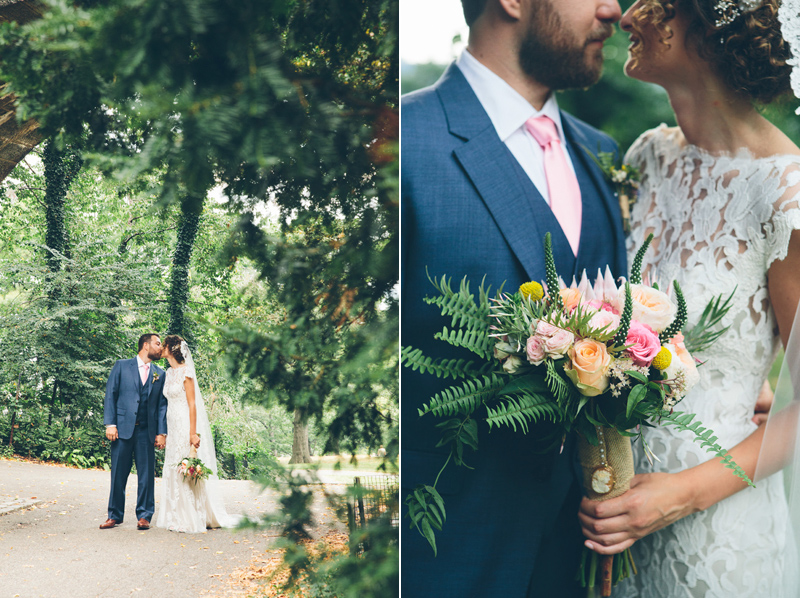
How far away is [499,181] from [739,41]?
111 cm

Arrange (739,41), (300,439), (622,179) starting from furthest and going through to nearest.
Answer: (622,179) < (739,41) < (300,439)

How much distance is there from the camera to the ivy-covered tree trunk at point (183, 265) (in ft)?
5.04

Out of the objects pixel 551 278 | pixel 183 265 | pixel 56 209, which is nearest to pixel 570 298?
pixel 551 278

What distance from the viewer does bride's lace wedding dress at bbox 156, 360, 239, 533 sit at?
1.50m

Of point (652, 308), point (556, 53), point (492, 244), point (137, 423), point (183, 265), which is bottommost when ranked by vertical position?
point (137, 423)

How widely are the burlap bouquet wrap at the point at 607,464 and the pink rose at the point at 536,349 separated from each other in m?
0.37

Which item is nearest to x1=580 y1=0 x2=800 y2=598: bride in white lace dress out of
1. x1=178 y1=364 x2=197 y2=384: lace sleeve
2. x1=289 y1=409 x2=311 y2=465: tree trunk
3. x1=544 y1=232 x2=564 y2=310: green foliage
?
x1=544 y1=232 x2=564 y2=310: green foliage

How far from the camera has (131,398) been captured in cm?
149

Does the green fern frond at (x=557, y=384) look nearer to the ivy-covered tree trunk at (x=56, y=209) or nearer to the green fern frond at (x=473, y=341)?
the green fern frond at (x=473, y=341)

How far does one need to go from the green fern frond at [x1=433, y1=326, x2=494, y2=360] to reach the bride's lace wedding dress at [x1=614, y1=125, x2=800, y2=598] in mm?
725

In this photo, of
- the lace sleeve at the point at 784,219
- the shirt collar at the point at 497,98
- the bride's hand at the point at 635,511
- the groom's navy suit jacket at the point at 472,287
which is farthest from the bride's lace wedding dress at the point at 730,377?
the shirt collar at the point at 497,98

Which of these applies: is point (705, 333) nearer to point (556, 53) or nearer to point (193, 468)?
point (556, 53)

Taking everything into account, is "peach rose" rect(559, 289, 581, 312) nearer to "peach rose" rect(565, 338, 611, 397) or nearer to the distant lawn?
"peach rose" rect(565, 338, 611, 397)

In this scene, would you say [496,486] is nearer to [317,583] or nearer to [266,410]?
[317,583]
